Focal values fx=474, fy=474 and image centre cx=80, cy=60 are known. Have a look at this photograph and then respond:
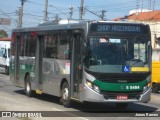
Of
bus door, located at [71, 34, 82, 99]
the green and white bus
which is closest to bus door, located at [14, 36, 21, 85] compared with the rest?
the green and white bus

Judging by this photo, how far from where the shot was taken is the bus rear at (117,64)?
48.1 feet

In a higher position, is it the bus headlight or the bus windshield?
the bus windshield

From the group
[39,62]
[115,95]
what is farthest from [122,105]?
[39,62]

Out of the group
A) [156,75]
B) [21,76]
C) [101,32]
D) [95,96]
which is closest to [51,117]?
[95,96]

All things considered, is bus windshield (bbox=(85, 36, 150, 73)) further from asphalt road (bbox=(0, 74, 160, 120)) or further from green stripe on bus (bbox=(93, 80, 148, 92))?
asphalt road (bbox=(0, 74, 160, 120))

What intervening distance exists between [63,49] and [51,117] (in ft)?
13.0

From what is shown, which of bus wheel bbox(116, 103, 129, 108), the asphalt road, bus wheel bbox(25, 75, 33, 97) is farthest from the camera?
bus wheel bbox(25, 75, 33, 97)

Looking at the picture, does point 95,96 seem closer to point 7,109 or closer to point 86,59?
point 86,59

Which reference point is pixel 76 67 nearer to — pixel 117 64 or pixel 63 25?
pixel 117 64

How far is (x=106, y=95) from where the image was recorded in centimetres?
1469

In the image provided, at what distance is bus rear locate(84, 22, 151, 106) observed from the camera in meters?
14.7

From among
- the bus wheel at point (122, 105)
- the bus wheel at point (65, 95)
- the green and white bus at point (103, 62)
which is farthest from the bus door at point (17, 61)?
the bus wheel at point (122, 105)

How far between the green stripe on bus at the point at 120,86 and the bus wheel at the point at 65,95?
1.74 meters

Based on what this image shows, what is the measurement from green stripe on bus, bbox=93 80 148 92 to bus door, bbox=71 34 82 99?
82 centimetres
